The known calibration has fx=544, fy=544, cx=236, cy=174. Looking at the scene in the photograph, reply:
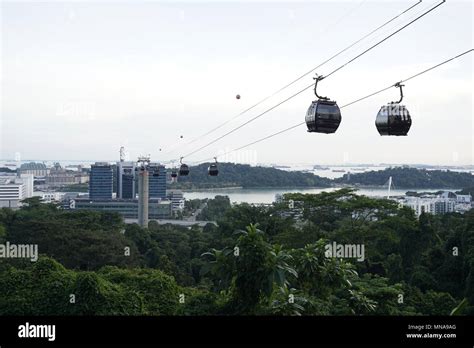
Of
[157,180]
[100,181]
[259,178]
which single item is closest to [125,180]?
[100,181]

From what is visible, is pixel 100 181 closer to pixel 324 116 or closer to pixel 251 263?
pixel 251 263

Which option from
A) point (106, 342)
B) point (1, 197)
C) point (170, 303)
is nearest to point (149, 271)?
point (170, 303)

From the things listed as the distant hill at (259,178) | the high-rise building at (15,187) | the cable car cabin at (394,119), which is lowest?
the high-rise building at (15,187)

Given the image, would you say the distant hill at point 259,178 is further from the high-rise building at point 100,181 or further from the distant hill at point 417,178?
the high-rise building at point 100,181

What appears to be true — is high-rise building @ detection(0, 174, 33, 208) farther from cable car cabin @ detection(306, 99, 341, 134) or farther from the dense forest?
cable car cabin @ detection(306, 99, 341, 134)

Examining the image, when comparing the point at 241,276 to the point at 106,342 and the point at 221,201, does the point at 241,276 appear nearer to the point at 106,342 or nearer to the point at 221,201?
the point at 106,342

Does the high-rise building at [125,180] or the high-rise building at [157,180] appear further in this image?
the high-rise building at [157,180]

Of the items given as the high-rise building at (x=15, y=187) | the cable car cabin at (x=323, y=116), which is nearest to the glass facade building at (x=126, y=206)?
the high-rise building at (x=15, y=187)
